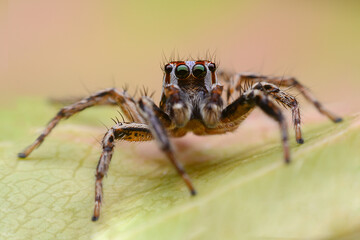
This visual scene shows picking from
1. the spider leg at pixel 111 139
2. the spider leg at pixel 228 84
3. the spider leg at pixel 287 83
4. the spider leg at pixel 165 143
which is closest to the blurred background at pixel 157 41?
the spider leg at pixel 228 84

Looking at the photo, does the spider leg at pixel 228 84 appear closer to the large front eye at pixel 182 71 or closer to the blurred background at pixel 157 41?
the large front eye at pixel 182 71

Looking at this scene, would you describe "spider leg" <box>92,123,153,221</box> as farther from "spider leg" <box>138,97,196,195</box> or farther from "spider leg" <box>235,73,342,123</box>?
"spider leg" <box>235,73,342,123</box>

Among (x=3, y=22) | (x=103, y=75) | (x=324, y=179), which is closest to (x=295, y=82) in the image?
(x=324, y=179)

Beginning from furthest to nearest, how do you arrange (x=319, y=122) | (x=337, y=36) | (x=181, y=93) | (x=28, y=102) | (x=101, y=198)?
1. (x=337, y=36)
2. (x=28, y=102)
3. (x=319, y=122)
4. (x=181, y=93)
5. (x=101, y=198)

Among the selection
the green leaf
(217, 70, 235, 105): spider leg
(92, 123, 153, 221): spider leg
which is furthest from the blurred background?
(92, 123, 153, 221): spider leg

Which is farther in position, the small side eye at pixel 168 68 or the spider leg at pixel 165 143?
the small side eye at pixel 168 68

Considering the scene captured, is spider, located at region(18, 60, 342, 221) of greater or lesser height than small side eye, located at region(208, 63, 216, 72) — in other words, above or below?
below

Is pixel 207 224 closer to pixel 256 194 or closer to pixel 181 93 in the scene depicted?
pixel 256 194
